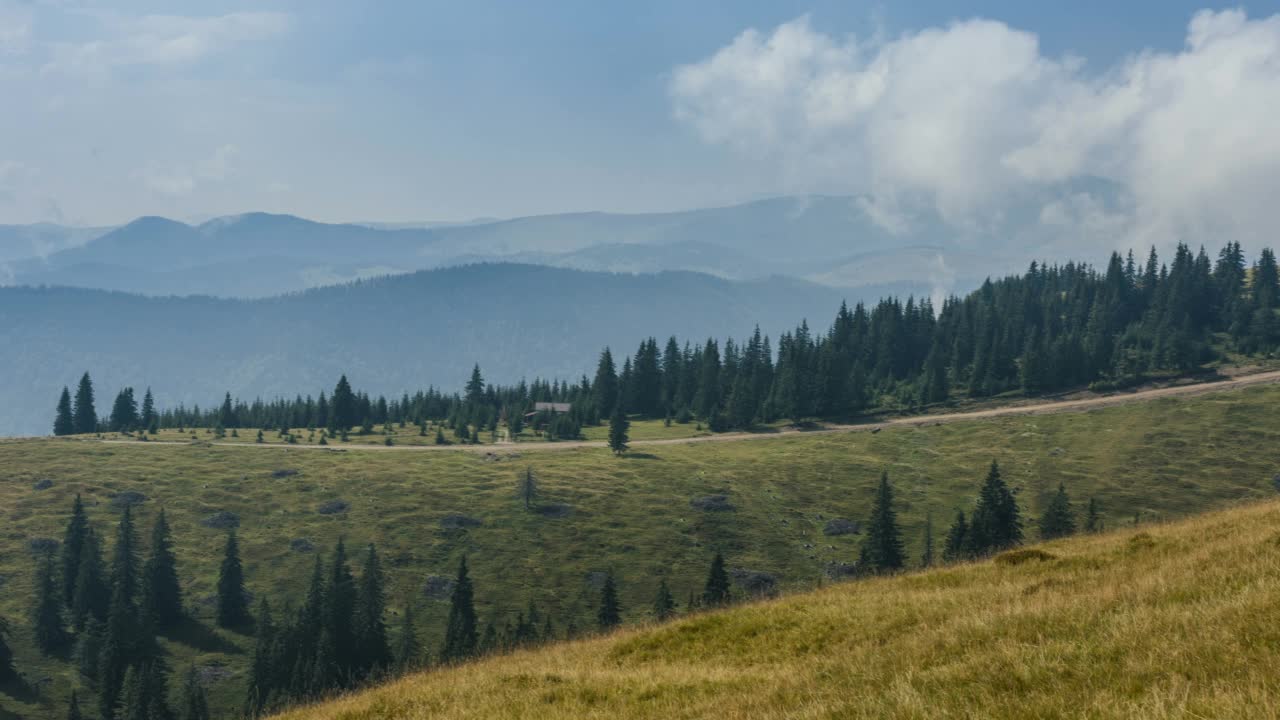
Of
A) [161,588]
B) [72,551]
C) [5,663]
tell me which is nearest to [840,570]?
[161,588]

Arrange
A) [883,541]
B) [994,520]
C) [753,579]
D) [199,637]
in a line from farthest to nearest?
[753,579], [199,637], [883,541], [994,520]

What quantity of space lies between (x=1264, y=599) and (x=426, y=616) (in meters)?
99.2

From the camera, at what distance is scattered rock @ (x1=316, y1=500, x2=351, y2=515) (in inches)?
5197

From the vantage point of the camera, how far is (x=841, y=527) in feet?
406

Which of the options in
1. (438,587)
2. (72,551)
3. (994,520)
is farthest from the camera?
(72,551)

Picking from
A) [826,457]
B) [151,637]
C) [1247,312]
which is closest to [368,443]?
[151,637]

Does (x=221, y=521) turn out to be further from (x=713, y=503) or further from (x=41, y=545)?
(x=713, y=503)

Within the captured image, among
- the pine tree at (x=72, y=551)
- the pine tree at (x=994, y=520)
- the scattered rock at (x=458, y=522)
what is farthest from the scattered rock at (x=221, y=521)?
the pine tree at (x=994, y=520)

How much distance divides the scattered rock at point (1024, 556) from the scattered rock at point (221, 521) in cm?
12824

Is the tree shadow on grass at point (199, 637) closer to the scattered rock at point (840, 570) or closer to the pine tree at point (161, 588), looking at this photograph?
the pine tree at point (161, 588)

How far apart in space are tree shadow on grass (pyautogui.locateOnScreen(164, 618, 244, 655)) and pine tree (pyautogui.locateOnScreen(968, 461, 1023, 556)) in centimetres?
8634

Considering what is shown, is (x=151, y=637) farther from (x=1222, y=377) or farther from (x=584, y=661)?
(x=1222, y=377)

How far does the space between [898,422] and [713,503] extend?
65.8 metres

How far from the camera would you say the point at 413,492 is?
138m
